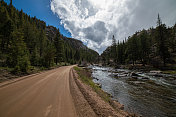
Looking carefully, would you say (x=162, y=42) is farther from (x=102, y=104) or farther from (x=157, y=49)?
(x=102, y=104)

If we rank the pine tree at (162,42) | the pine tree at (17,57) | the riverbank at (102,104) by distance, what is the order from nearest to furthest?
the riverbank at (102,104), the pine tree at (17,57), the pine tree at (162,42)

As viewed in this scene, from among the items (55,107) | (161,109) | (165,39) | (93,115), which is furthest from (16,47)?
(165,39)

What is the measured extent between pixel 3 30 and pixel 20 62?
82.6 ft

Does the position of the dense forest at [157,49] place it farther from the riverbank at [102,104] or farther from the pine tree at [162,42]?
the riverbank at [102,104]

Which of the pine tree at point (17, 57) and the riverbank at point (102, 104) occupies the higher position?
the pine tree at point (17, 57)

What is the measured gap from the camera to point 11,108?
372cm

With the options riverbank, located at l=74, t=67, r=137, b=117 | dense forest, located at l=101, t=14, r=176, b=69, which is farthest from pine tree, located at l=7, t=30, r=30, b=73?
dense forest, located at l=101, t=14, r=176, b=69

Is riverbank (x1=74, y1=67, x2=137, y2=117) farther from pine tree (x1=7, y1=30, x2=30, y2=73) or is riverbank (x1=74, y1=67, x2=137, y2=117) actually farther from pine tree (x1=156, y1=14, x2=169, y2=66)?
pine tree (x1=156, y1=14, x2=169, y2=66)

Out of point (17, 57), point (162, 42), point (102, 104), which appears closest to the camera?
point (102, 104)

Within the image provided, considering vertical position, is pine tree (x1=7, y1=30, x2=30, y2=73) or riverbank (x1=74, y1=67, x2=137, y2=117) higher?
pine tree (x1=7, y1=30, x2=30, y2=73)

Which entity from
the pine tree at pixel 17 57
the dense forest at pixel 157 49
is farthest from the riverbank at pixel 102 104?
the dense forest at pixel 157 49

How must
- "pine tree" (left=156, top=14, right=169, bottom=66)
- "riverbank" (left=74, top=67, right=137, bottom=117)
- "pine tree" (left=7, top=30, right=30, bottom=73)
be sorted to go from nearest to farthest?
1. "riverbank" (left=74, top=67, right=137, bottom=117)
2. "pine tree" (left=7, top=30, right=30, bottom=73)
3. "pine tree" (left=156, top=14, right=169, bottom=66)

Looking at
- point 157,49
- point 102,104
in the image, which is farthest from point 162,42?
point 102,104

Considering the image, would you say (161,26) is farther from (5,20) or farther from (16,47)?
(5,20)
